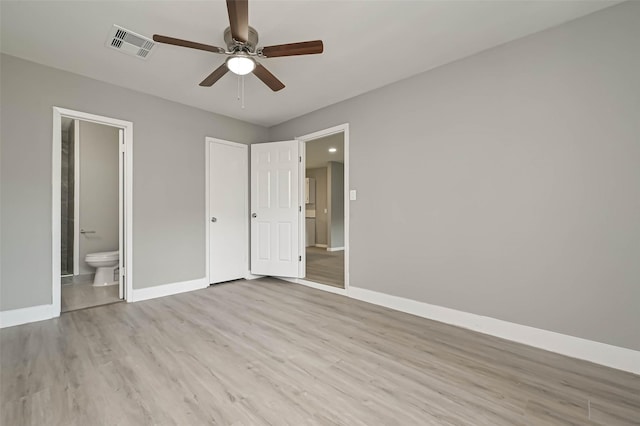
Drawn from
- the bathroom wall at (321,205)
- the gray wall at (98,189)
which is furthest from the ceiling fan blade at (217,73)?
the bathroom wall at (321,205)

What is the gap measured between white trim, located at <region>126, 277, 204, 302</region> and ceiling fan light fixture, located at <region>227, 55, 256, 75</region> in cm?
283

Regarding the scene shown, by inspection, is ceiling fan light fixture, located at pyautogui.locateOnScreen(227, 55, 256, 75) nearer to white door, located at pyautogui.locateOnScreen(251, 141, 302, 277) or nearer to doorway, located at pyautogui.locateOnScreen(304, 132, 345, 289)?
white door, located at pyautogui.locateOnScreen(251, 141, 302, 277)

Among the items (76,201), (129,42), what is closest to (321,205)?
(76,201)

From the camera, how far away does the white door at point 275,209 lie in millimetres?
4176

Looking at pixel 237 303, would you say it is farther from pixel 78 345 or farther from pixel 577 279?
pixel 577 279

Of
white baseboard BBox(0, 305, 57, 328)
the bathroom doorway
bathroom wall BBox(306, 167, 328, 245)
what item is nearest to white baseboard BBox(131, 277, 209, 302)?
white baseboard BBox(0, 305, 57, 328)

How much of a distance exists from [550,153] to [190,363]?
3169mm

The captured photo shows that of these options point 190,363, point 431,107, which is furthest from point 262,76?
point 190,363

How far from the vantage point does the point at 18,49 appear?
8.24 feet

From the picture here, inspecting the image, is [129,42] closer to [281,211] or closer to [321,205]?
[281,211]

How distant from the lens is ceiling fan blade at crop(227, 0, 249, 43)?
61.9 inches

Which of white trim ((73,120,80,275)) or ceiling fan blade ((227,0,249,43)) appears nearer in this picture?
ceiling fan blade ((227,0,249,43))

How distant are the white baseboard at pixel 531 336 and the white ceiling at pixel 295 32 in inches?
95.8

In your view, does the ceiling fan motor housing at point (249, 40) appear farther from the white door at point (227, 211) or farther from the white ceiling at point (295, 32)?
the white door at point (227, 211)
